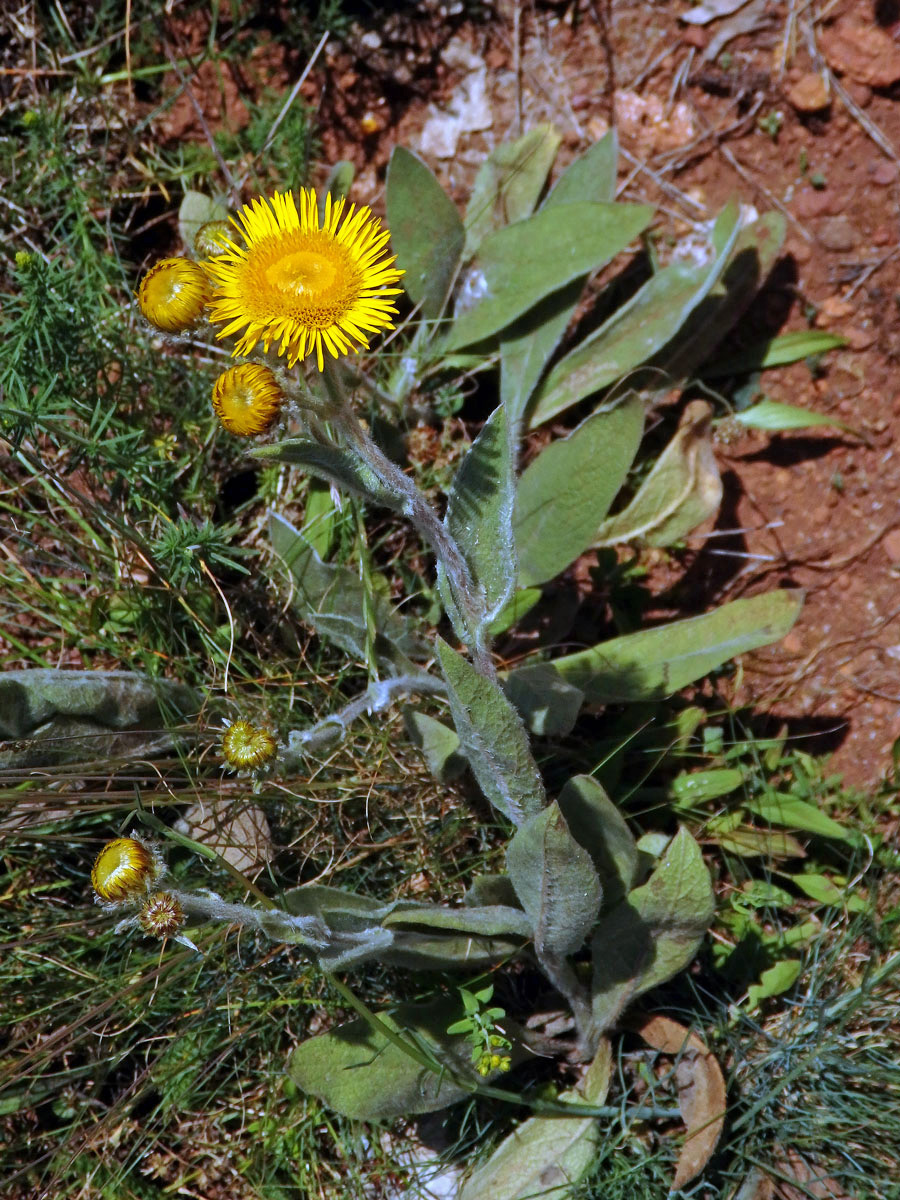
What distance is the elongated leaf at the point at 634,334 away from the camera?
3299mm

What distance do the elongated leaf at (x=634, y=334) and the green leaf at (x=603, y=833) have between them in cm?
137

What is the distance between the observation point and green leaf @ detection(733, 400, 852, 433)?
3.48 m

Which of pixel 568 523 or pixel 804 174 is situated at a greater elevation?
pixel 804 174

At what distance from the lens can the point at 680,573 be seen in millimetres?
3541

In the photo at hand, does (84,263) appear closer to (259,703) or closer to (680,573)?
(259,703)

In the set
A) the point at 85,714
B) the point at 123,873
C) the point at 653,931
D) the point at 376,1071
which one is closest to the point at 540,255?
the point at 85,714

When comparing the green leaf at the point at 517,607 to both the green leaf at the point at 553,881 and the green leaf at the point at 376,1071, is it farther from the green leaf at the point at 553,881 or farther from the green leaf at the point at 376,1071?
the green leaf at the point at 376,1071

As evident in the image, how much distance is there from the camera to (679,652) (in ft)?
9.93

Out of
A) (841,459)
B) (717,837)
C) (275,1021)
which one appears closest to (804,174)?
(841,459)

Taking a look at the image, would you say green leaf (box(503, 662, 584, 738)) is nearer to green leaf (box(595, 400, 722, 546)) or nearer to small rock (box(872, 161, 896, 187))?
green leaf (box(595, 400, 722, 546))

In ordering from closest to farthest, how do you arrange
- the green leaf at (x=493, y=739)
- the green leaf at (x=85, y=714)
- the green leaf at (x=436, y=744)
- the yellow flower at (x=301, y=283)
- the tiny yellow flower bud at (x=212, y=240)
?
the yellow flower at (x=301, y=283) → the green leaf at (x=493, y=739) → the tiny yellow flower bud at (x=212, y=240) → the green leaf at (x=85, y=714) → the green leaf at (x=436, y=744)

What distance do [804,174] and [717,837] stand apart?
230cm

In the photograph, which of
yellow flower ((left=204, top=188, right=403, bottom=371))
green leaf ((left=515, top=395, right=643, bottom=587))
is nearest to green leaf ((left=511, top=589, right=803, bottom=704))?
green leaf ((left=515, top=395, right=643, bottom=587))

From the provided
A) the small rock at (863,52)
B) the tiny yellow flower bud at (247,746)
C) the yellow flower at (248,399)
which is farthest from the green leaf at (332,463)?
the small rock at (863,52)
